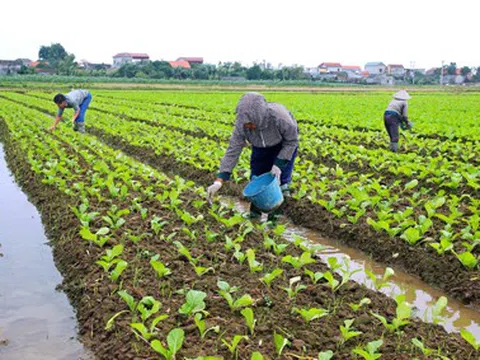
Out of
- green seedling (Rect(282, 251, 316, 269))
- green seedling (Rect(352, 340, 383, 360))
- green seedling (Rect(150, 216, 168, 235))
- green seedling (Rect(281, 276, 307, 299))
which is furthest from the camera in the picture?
green seedling (Rect(150, 216, 168, 235))

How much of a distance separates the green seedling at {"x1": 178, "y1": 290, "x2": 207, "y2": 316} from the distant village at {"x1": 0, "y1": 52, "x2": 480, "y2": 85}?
2708 inches

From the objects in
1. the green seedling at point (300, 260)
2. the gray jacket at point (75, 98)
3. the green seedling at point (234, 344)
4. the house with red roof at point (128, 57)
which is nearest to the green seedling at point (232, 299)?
the green seedling at point (234, 344)

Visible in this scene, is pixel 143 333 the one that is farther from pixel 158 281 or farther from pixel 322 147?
pixel 322 147

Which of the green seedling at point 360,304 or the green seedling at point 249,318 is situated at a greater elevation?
the green seedling at point 249,318

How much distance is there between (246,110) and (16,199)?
488 cm

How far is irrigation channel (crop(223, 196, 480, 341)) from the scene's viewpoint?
443 cm

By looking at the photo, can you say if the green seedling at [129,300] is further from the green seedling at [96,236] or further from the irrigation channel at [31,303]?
the green seedling at [96,236]

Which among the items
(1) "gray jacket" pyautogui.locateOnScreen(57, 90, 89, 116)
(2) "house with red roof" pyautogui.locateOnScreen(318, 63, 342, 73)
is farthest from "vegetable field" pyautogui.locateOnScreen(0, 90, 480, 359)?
(2) "house with red roof" pyautogui.locateOnScreen(318, 63, 342, 73)

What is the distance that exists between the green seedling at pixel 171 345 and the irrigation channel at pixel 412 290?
1.73 meters

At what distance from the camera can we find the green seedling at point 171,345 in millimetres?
3295

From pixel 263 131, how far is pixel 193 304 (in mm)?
2718

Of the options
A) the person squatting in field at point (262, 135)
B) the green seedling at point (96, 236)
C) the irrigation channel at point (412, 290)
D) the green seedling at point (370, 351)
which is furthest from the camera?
the person squatting in field at point (262, 135)

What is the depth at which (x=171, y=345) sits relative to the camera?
Answer: 130 inches

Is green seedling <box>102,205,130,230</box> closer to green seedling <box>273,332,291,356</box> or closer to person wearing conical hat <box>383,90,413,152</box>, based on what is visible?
green seedling <box>273,332,291,356</box>
